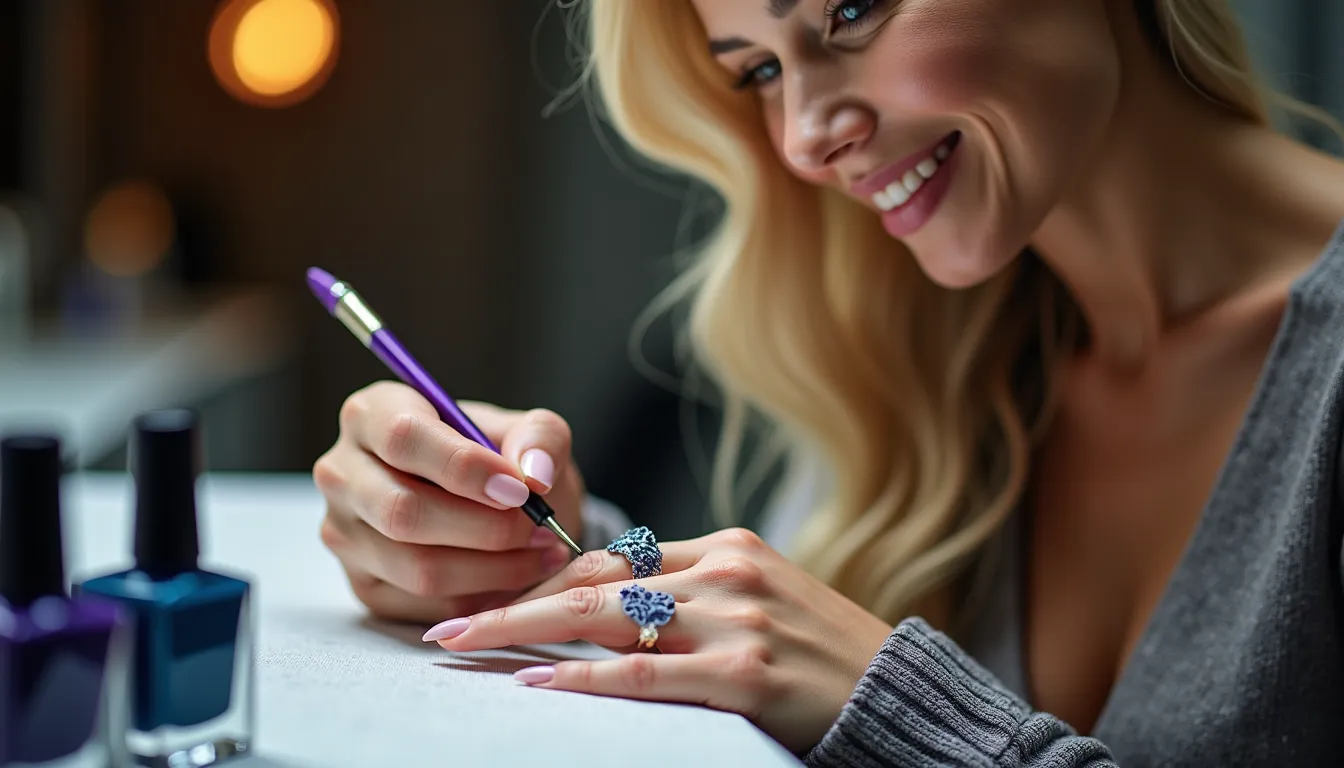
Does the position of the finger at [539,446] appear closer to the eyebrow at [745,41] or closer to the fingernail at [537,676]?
the fingernail at [537,676]

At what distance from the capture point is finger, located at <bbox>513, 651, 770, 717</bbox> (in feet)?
1.93

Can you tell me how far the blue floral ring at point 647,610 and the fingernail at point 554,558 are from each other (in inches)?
5.2

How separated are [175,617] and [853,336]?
86cm

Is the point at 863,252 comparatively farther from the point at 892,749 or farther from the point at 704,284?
the point at 892,749

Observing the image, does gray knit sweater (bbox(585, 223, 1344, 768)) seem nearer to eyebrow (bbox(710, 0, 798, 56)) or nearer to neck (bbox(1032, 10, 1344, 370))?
neck (bbox(1032, 10, 1344, 370))

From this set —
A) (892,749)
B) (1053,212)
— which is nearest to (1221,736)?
(892,749)

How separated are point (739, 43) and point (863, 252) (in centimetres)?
32

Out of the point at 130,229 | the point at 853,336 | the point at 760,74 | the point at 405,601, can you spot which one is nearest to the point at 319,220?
the point at 130,229

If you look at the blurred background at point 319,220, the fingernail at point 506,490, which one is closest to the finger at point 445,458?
the fingernail at point 506,490

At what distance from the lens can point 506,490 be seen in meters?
0.69

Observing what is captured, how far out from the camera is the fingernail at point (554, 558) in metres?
0.76

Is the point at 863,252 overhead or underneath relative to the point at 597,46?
underneath

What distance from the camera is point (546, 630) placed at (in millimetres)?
636

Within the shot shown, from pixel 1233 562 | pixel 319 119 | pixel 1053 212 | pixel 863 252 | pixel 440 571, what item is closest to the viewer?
pixel 440 571
